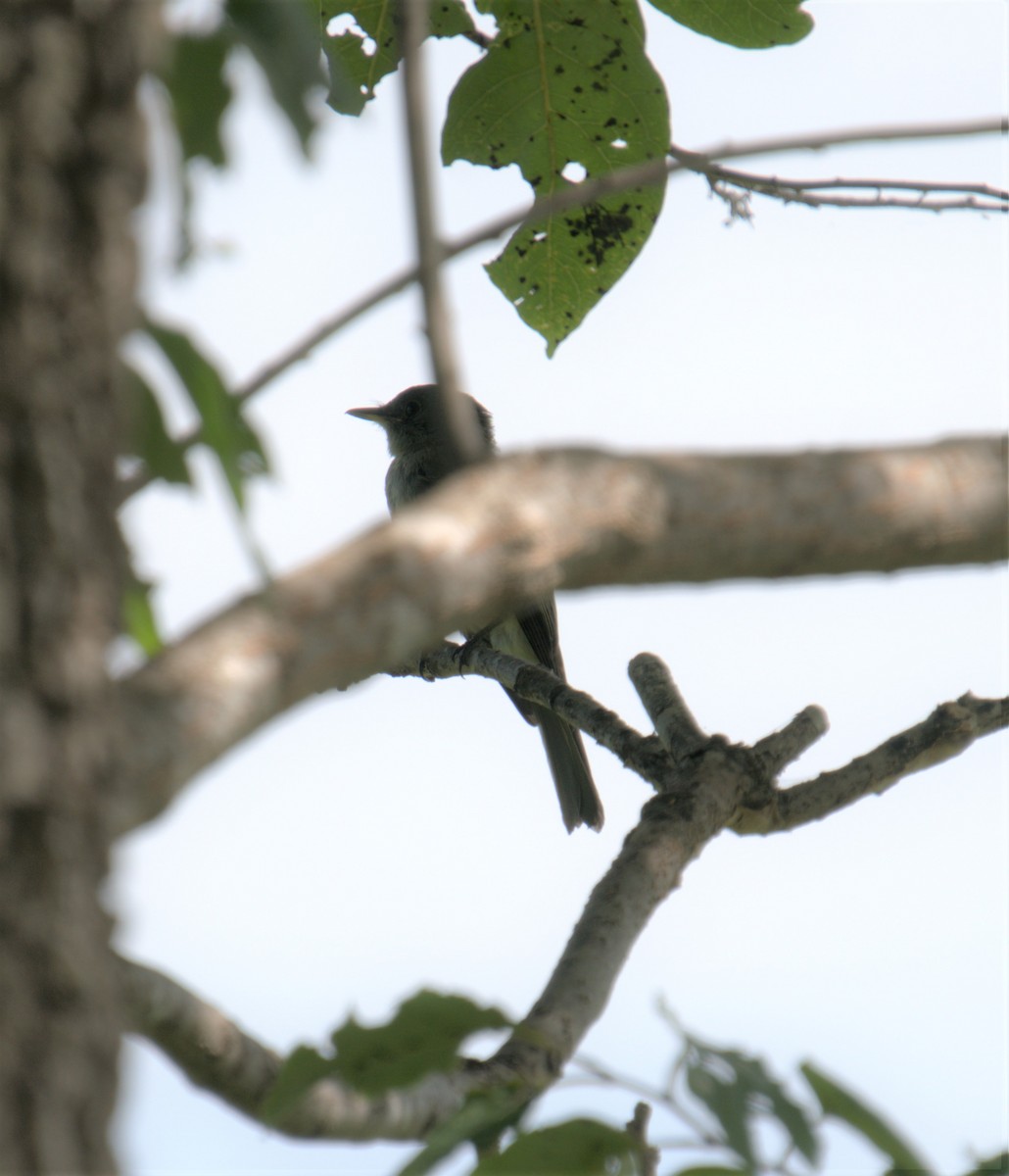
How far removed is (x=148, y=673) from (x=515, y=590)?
393 millimetres

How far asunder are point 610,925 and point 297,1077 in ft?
2.78

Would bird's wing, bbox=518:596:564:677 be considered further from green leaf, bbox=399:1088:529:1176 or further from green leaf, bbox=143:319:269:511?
green leaf, bbox=143:319:269:511

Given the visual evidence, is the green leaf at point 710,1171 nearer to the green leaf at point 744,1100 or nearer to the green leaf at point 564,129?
the green leaf at point 744,1100

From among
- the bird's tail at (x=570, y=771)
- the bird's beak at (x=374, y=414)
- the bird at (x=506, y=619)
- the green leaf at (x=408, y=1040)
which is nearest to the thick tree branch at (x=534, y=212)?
the green leaf at (x=408, y=1040)

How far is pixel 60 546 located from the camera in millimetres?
1356

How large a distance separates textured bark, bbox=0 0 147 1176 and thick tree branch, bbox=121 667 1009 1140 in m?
0.58

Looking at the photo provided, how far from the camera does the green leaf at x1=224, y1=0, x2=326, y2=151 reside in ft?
5.26

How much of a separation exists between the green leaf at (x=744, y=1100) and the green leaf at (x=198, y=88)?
122 centimetres

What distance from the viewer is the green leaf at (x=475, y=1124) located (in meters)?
1.72

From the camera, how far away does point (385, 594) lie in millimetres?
1473

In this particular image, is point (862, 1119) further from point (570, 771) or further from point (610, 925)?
point (570, 771)

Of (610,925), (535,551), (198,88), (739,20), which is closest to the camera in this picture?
(535,551)

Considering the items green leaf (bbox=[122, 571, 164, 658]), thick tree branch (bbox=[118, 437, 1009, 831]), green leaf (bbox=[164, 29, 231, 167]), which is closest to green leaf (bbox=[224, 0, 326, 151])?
green leaf (bbox=[164, 29, 231, 167])

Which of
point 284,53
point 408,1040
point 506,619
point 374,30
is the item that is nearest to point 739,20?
point 374,30
